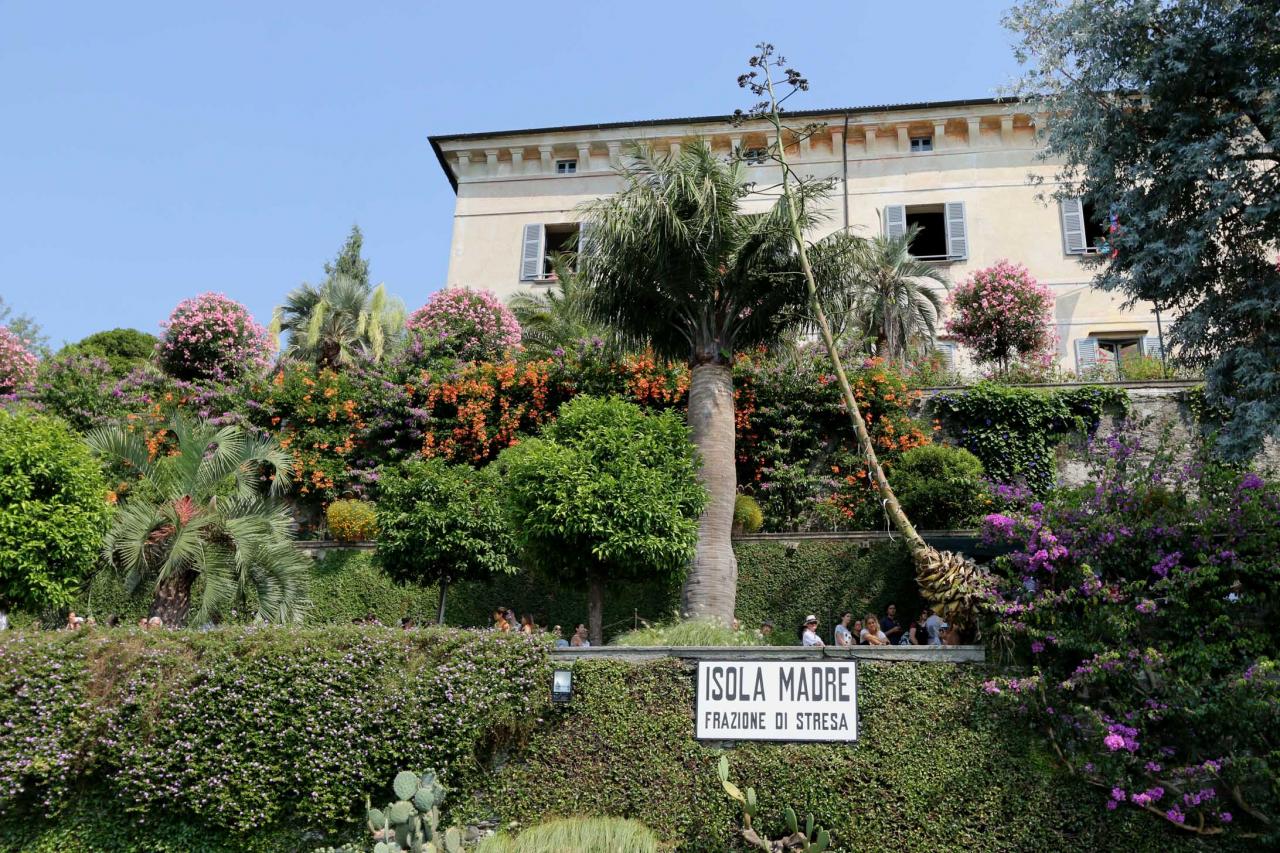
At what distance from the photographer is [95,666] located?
A: 443 inches

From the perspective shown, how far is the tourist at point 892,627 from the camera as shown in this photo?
14156 millimetres

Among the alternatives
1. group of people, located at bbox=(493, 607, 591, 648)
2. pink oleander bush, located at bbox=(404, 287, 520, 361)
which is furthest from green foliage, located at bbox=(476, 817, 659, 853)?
pink oleander bush, located at bbox=(404, 287, 520, 361)

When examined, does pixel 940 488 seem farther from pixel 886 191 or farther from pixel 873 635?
pixel 886 191

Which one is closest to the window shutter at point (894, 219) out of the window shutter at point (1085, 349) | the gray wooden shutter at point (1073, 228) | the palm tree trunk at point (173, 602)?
the gray wooden shutter at point (1073, 228)

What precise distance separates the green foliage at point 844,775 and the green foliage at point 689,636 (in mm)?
464

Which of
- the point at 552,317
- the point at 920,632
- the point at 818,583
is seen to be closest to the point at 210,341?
the point at 552,317

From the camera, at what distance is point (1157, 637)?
1012cm

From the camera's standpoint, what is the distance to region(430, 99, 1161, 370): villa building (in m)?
25.4

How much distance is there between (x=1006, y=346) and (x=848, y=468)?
234 inches

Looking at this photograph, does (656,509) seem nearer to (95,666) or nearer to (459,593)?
(459,593)

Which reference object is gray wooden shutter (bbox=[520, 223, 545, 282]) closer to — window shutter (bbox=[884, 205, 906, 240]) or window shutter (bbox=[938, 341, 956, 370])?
window shutter (bbox=[884, 205, 906, 240])

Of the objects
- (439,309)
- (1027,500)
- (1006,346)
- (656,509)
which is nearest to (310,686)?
(656,509)

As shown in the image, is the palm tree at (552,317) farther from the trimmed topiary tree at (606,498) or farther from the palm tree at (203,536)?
the palm tree at (203,536)

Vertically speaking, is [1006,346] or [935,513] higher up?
[1006,346]
